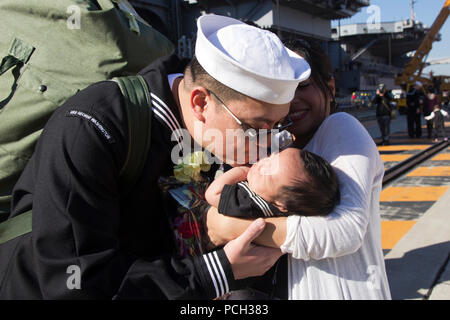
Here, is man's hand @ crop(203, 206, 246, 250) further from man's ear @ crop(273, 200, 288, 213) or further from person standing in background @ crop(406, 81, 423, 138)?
person standing in background @ crop(406, 81, 423, 138)

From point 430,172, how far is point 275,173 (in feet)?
26.7

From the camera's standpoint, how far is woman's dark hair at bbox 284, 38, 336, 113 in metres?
1.96

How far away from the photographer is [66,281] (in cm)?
125

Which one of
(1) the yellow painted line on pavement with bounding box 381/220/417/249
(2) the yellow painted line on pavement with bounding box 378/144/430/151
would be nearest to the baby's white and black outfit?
(1) the yellow painted line on pavement with bounding box 381/220/417/249

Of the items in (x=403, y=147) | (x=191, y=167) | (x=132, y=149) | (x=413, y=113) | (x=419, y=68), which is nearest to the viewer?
(x=132, y=149)

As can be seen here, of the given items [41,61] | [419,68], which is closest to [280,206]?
[41,61]

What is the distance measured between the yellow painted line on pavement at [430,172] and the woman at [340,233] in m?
7.40

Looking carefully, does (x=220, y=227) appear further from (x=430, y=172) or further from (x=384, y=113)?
(x=384, y=113)

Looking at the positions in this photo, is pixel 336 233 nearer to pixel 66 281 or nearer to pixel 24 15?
pixel 66 281

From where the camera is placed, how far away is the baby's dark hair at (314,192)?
5.01ft

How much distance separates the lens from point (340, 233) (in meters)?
1.46

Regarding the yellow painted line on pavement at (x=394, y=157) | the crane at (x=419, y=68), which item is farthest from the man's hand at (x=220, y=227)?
the crane at (x=419, y=68)

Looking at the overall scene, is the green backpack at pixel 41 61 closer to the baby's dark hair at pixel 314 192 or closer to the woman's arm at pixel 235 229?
the woman's arm at pixel 235 229

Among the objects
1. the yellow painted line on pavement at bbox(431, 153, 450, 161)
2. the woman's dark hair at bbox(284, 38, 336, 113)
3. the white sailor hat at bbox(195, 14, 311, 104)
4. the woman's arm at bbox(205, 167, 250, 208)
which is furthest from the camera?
the yellow painted line on pavement at bbox(431, 153, 450, 161)
